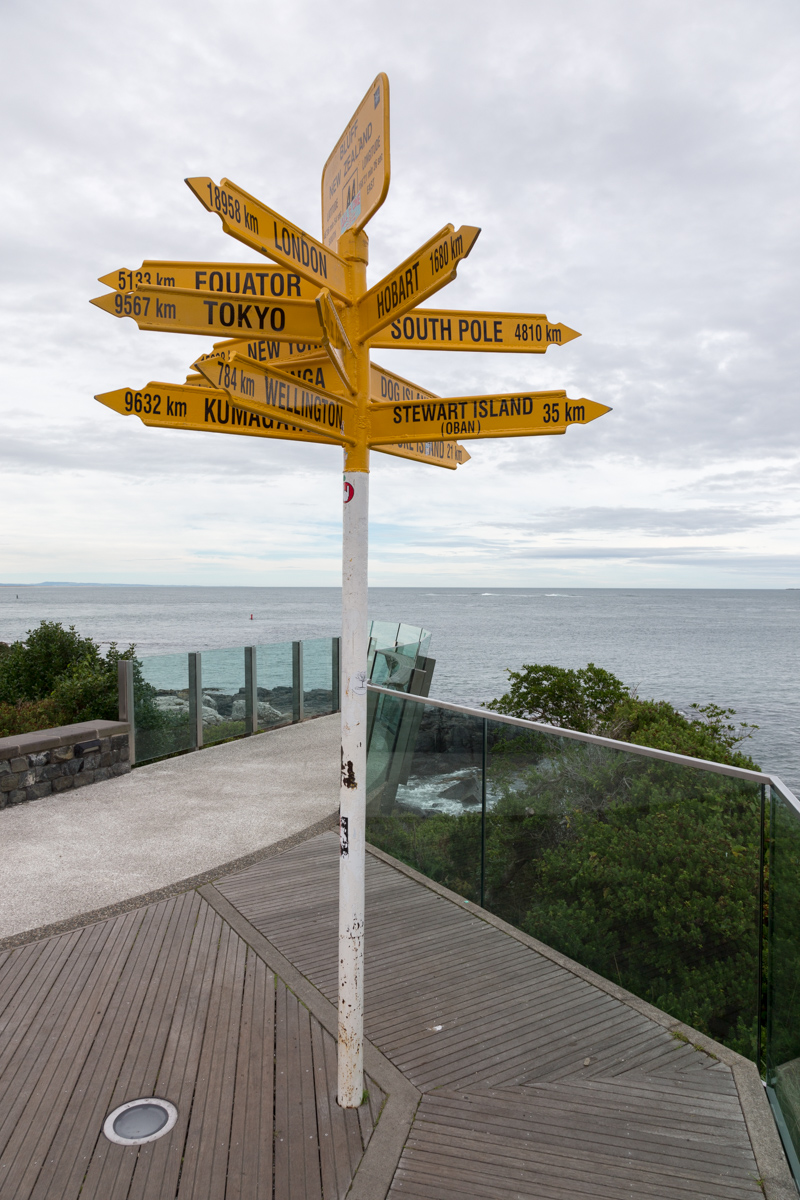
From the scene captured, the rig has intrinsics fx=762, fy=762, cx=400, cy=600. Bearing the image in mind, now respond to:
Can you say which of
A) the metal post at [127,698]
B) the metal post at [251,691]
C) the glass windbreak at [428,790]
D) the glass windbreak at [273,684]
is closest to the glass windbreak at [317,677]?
the glass windbreak at [273,684]

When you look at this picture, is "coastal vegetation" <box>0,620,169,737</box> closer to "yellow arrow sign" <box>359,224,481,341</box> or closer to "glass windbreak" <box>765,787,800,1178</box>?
"yellow arrow sign" <box>359,224,481,341</box>

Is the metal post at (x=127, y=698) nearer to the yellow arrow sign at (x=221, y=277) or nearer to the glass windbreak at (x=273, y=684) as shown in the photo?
the glass windbreak at (x=273, y=684)

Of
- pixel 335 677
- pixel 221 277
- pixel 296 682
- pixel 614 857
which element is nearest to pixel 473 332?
pixel 221 277

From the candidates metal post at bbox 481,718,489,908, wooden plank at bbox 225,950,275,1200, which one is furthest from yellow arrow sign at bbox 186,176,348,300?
wooden plank at bbox 225,950,275,1200

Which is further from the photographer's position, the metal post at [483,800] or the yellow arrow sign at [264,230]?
the metal post at [483,800]

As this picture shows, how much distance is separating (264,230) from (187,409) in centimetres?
69

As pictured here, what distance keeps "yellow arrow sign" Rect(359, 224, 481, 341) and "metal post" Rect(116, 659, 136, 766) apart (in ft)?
21.8

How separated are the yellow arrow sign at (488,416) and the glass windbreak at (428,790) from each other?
103 inches

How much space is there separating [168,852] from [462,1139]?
389 cm

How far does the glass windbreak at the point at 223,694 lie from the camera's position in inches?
412

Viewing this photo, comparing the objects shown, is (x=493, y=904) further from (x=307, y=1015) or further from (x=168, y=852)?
(x=168, y=852)

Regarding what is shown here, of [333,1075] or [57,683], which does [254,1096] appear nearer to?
[333,1075]

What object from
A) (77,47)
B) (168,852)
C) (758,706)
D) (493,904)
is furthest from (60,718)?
(758,706)

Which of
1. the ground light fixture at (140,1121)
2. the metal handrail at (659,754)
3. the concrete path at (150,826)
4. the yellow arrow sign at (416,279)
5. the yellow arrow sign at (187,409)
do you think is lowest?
the concrete path at (150,826)
